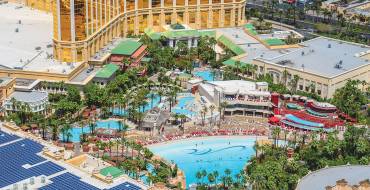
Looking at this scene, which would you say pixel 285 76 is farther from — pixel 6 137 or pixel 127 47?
pixel 6 137

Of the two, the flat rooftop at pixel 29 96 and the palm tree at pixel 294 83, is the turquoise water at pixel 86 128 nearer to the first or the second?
the flat rooftop at pixel 29 96

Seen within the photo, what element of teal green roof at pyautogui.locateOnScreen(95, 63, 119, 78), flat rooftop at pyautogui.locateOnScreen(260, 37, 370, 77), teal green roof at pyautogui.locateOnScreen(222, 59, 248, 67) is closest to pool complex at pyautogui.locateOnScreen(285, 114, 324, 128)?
flat rooftop at pyautogui.locateOnScreen(260, 37, 370, 77)

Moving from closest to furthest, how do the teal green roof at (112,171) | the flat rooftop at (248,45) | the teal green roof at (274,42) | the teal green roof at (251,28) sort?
1. the teal green roof at (112,171)
2. the flat rooftop at (248,45)
3. the teal green roof at (274,42)
4. the teal green roof at (251,28)

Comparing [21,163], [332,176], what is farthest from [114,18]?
[332,176]

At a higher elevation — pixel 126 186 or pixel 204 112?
pixel 126 186

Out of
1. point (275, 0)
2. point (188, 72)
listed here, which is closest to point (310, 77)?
point (188, 72)

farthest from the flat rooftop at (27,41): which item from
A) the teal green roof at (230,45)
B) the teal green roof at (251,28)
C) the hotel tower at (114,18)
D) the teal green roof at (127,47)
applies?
the teal green roof at (251,28)
